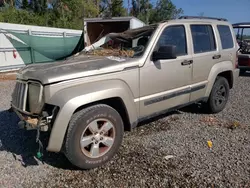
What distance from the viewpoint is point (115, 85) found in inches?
130

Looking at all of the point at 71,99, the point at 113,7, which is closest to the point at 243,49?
the point at 71,99

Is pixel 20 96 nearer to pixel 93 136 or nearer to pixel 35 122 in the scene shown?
pixel 35 122

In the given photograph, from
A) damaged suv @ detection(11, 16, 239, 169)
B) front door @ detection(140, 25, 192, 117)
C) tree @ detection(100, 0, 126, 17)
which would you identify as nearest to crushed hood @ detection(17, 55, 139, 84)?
damaged suv @ detection(11, 16, 239, 169)

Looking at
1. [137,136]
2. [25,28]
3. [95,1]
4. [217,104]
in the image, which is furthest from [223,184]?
[95,1]

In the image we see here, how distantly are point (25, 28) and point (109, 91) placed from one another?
33.4 feet

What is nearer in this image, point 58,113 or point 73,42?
Result: point 58,113

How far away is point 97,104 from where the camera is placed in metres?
3.23

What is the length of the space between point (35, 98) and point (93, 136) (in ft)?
2.89

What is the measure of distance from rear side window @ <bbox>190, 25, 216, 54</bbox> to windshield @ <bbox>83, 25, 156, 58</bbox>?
915 millimetres

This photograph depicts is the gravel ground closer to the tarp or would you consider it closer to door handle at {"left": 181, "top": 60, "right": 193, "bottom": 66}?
door handle at {"left": 181, "top": 60, "right": 193, "bottom": 66}

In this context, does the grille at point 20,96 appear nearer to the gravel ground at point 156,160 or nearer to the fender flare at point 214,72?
the gravel ground at point 156,160

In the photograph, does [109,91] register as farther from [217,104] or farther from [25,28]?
[25,28]

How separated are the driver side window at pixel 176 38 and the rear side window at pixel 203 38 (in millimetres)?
267

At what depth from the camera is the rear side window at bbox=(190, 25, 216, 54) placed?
14.7 ft
